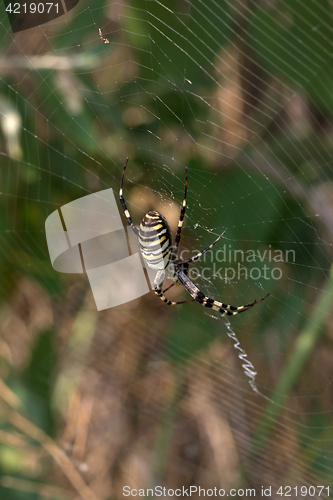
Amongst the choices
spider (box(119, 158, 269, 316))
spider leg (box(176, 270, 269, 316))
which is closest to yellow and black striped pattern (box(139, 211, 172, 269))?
spider (box(119, 158, 269, 316))

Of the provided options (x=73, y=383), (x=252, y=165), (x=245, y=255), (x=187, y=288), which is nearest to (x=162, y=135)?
(x=252, y=165)

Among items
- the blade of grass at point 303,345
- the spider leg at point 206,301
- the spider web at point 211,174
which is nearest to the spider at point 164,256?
the spider leg at point 206,301

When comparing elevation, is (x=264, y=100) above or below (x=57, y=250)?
above

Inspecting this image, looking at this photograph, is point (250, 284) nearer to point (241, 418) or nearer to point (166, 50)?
point (241, 418)

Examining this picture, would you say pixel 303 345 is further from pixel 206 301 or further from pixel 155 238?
pixel 155 238

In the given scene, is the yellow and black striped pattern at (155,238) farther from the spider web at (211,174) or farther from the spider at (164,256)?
the spider web at (211,174)

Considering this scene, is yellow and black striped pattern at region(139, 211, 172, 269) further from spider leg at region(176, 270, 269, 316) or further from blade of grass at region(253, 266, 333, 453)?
blade of grass at region(253, 266, 333, 453)

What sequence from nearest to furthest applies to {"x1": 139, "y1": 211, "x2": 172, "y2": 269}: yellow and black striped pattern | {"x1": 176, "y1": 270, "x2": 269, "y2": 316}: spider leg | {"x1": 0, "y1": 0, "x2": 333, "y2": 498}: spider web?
{"x1": 0, "y1": 0, "x2": 333, "y2": 498}: spider web < {"x1": 139, "y1": 211, "x2": 172, "y2": 269}: yellow and black striped pattern < {"x1": 176, "y1": 270, "x2": 269, "y2": 316}: spider leg
